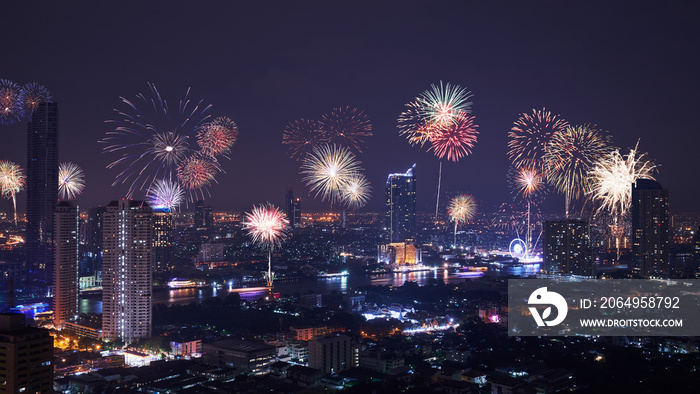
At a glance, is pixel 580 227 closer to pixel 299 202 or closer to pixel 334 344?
pixel 334 344

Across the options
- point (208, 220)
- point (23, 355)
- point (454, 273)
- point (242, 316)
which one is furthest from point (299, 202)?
point (23, 355)

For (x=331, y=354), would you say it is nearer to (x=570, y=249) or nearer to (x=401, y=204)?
(x=570, y=249)

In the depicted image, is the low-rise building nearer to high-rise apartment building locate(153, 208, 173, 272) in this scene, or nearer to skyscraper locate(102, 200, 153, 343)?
skyscraper locate(102, 200, 153, 343)

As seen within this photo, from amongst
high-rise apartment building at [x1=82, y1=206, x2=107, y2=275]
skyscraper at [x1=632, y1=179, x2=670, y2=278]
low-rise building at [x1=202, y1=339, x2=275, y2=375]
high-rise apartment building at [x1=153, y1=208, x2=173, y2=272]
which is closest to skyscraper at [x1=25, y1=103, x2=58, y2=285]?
high-rise apartment building at [x1=82, y1=206, x2=107, y2=275]

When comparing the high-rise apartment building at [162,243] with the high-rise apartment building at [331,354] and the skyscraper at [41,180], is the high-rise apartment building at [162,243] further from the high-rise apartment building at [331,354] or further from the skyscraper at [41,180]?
the high-rise apartment building at [331,354]

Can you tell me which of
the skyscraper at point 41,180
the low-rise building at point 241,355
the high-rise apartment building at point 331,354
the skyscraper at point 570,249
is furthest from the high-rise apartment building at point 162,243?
the high-rise apartment building at point 331,354

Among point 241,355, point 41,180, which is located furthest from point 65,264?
point 41,180

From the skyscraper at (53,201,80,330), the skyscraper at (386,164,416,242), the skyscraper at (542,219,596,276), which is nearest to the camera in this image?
the skyscraper at (53,201,80,330)
